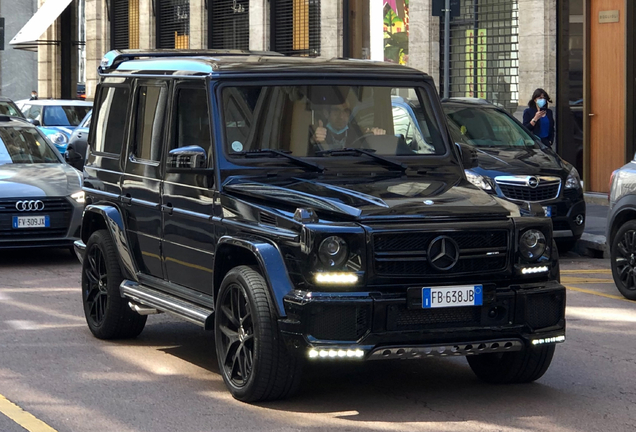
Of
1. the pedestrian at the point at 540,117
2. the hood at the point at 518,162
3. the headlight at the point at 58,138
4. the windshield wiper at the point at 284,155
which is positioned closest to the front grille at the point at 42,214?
the hood at the point at 518,162

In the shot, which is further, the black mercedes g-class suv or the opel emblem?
the opel emblem

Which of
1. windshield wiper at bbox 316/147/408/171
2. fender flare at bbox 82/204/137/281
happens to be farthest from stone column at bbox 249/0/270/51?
windshield wiper at bbox 316/147/408/171

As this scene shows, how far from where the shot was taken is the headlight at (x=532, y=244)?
6.44m

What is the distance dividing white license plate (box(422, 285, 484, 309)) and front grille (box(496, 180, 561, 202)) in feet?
24.3

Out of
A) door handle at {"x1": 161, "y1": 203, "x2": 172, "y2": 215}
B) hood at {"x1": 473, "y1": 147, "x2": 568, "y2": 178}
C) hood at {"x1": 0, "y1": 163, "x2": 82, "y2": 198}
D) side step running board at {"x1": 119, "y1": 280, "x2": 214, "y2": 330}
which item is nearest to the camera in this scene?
side step running board at {"x1": 119, "y1": 280, "x2": 214, "y2": 330}

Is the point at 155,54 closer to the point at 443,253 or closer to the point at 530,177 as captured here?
the point at 443,253

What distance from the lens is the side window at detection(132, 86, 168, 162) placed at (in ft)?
25.8

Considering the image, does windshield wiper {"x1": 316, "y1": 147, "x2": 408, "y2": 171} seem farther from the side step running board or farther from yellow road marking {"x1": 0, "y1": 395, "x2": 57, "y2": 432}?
yellow road marking {"x1": 0, "y1": 395, "x2": 57, "y2": 432}

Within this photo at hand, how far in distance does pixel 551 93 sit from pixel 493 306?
14.5 meters

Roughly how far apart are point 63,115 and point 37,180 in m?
13.7

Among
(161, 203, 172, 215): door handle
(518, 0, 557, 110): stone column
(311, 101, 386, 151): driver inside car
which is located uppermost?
(518, 0, 557, 110): stone column

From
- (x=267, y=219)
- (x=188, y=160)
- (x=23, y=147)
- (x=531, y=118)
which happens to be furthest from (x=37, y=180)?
(x=531, y=118)

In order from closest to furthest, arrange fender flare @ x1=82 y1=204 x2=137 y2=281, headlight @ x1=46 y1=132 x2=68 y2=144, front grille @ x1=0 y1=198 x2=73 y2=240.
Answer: fender flare @ x1=82 y1=204 x2=137 y2=281 → front grille @ x1=0 y1=198 x2=73 y2=240 → headlight @ x1=46 y1=132 x2=68 y2=144

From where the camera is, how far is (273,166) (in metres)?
7.14
